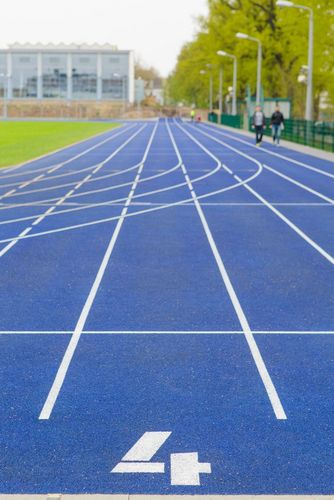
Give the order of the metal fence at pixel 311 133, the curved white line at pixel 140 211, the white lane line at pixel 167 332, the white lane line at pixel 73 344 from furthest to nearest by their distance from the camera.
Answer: the metal fence at pixel 311 133 → the curved white line at pixel 140 211 → the white lane line at pixel 167 332 → the white lane line at pixel 73 344

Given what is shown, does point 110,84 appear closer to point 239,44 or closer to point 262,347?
point 239,44

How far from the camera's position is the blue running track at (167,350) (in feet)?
17.3

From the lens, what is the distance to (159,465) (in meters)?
5.29

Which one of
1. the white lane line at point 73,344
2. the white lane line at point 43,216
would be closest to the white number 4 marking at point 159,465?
the white lane line at point 73,344

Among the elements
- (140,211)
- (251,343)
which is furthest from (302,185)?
(251,343)

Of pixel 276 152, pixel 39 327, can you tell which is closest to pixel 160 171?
pixel 276 152

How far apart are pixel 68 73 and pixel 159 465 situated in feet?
463

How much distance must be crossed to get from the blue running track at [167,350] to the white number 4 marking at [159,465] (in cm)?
1

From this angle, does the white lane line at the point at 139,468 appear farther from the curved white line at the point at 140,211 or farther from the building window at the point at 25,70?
the building window at the point at 25,70

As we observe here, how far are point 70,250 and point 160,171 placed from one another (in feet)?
49.2

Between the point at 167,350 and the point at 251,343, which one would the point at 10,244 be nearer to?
the point at 167,350

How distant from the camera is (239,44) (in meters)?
72.5

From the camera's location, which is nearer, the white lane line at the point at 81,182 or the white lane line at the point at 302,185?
the white lane line at the point at 302,185

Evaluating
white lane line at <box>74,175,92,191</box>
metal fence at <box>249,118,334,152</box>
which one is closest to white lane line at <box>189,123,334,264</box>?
white lane line at <box>74,175,92,191</box>
